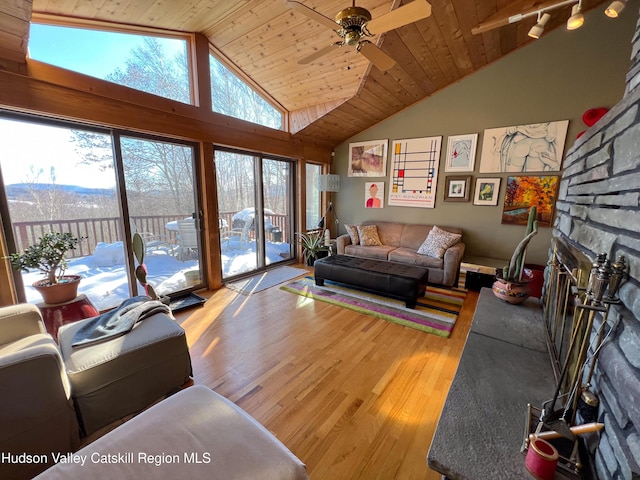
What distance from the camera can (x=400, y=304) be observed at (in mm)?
3270

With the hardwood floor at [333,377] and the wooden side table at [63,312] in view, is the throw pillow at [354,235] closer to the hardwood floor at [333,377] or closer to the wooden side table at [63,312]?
the hardwood floor at [333,377]

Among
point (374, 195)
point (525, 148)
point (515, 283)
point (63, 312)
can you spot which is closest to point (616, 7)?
point (525, 148)

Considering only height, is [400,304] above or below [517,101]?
below

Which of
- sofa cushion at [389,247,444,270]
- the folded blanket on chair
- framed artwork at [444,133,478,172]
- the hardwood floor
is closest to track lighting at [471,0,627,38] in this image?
framed artwork at [444,133,478,172]

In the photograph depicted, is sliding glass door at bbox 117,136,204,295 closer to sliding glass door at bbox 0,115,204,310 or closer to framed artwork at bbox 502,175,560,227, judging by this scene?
sliding glass door at bbox 0,115,204,310

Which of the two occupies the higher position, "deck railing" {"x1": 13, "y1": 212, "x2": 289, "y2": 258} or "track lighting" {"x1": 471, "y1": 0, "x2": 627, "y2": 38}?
"track lighting" {"x1": 471, "y1": 0, "x2": 627, "y2": 38}

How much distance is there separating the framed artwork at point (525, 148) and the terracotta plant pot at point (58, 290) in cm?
519

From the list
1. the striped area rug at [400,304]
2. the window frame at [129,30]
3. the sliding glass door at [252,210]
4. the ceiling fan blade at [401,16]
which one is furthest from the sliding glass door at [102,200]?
the ceiling fan blade at [401,16]

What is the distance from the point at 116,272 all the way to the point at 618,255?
12.8 ft

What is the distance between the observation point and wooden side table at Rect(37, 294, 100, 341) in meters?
2.10

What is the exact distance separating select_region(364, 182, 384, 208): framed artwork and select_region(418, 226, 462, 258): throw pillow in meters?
1.22

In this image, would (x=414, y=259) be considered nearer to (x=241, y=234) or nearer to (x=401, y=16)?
(x=241, y=234)

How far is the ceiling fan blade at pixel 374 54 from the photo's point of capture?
6.75 feet

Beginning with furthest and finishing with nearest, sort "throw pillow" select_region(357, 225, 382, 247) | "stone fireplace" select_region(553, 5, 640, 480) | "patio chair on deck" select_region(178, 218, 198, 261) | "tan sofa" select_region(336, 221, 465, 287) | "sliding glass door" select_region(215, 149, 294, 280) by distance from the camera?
"throw pillow" select_region(357, 225, 382, 247) → "sliding glass door" select_region(215, 149, 294, 280) → "tan sofa" select_region(336, 221, 465, 287) → "patio chair on deck" select_region(178, 218, 198, 261) → "stone fireplace" select_region(553, 5, 640, 480)
